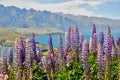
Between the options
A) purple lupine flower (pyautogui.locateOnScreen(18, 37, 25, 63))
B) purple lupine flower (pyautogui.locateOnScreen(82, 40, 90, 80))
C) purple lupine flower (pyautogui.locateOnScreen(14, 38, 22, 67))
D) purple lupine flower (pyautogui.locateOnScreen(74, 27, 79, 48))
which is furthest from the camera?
purple lupine flower (pyautogui.locateOnScreen(74, 27, 79, 48))

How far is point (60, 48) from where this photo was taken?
1756 centimetres

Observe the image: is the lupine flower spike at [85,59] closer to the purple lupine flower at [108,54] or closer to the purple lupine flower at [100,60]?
the purple lupine flower at [100,60]

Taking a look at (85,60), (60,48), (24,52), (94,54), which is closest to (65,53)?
(60,48)

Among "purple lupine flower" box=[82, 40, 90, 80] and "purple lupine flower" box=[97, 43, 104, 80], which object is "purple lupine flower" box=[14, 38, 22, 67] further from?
"purple lupine flower" box=[97, 43, 104, 80]

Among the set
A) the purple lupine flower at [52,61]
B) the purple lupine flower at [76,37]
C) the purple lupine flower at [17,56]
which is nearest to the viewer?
the purple lupine flower at [17,56]

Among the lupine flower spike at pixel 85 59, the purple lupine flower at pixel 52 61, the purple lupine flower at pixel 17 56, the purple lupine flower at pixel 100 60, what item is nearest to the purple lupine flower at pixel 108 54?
the purple lupine flower at pixel 100 60

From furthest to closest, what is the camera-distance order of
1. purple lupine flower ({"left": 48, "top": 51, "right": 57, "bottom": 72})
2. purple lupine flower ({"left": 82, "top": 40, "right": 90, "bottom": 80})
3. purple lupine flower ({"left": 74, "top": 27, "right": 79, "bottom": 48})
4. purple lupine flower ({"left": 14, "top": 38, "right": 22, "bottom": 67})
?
purple lupine flower ({"left": 74, "top": 27, "right": 79, "bottom": 48}) < purple lupine flower ({"left": 48, "top": 51, "right": 57, "bottom": 72}) < purple lupine flower ({"left": 14, "top": 38, "right": 22, "bottom": 67}) < purple lupine flower ({"left": 82, "top": 40, "right": 90, "bottom": 80})

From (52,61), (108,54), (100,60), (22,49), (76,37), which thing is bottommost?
(52,61)

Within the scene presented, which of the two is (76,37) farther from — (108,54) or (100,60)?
(100,60)

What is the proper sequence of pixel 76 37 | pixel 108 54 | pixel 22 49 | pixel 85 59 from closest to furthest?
pixel 85 59, pixel 108 54, pixel 22 49, pixel 76 37

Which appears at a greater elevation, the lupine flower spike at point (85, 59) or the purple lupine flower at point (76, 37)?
the purple lupine flower at point (76, 37)

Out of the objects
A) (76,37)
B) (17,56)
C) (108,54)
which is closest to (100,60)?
(108,54)

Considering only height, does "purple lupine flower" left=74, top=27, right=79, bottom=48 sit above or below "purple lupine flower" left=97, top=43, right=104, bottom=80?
above

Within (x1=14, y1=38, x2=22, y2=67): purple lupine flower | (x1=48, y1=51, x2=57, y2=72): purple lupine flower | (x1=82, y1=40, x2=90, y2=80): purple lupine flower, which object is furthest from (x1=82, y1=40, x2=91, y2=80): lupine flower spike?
(x1=48, y1=51, x2=57, y2=72): purple lupine flower
